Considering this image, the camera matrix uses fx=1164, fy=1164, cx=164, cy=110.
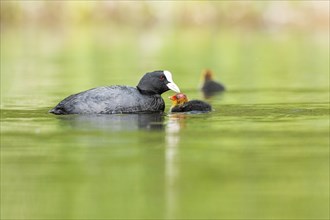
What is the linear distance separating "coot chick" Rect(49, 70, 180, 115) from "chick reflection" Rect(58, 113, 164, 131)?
17 cm

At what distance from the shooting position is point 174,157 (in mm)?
11875

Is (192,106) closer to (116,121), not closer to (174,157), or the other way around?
(116,121)

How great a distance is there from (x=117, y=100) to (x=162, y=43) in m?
31.6

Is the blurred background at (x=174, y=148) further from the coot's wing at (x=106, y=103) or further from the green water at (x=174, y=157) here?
the coot's wing at (x=106, y=103)

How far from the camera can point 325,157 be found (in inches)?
464

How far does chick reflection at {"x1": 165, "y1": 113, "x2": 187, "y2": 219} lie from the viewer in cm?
940

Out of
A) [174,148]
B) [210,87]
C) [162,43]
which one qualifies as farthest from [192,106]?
[162,43]

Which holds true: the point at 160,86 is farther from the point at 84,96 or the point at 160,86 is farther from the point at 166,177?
the point at 166,177

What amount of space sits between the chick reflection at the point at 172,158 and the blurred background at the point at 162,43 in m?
7.14

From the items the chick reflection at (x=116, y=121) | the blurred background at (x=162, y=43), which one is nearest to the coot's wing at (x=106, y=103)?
the chick reflection at (x=116, y=121)

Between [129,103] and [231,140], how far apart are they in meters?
3.27

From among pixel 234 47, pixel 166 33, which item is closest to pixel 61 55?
pixel 234 47

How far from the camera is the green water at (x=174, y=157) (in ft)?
30.6

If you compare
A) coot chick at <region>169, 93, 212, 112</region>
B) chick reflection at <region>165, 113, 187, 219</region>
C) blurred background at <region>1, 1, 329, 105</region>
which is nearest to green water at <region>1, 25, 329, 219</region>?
chick reflection at <region>165, 113, 187, 219</region>
